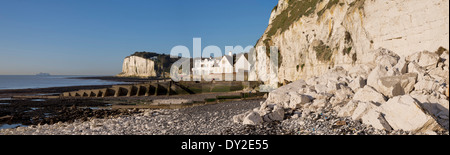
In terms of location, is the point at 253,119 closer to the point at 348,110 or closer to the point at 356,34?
the point at 348,110

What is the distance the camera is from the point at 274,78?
1714 inches

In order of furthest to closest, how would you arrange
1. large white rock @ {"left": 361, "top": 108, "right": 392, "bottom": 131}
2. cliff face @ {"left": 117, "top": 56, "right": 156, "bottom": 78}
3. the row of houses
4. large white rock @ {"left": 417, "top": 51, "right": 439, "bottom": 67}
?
cliff face @ {"left": 117, "top": 56, "right": 156, "bottom": 78} < the row of houses < large white rock @ {"left": 417, "top": 51, "right": 439, "bottom": 67} < large white rock @ {"left": 361, "top": 108, "right": 392, "bottom": 131}

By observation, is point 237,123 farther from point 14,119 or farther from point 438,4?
point 14,119

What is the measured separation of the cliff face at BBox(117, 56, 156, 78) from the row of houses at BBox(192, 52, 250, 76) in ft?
307

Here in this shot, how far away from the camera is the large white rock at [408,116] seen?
8070 mm

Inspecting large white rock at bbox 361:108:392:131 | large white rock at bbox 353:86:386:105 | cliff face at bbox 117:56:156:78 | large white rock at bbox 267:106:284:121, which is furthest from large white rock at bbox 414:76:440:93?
cliff face at bbox 117:56:156:78

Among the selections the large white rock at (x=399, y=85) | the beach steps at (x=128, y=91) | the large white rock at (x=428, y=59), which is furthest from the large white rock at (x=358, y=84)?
the beach steps at (x=128, y=91)

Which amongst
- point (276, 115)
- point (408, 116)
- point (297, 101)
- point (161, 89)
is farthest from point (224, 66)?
point (408, 116)

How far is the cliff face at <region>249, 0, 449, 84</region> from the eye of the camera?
13.0 m

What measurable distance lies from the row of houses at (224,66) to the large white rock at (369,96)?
45.6 meters

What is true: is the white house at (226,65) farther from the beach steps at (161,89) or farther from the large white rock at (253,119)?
the large white rock at (253,119)

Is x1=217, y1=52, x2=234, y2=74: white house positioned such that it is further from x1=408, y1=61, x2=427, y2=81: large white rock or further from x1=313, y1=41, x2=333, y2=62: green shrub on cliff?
x1=408, y1=61, x2=427, y2=81: large white rock
